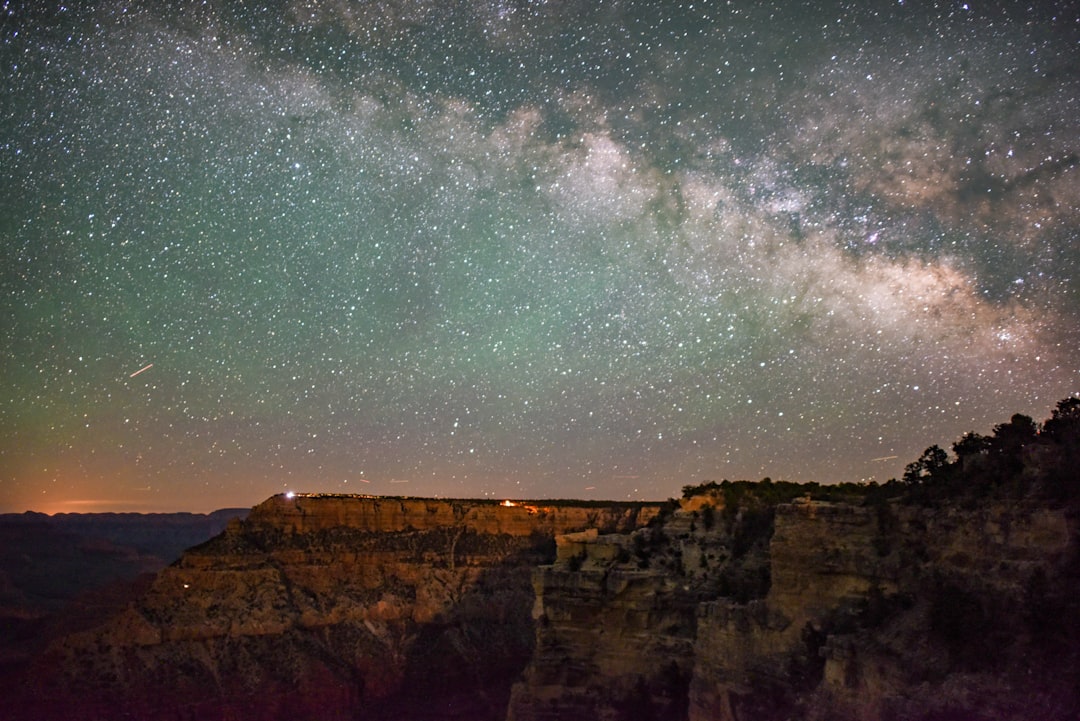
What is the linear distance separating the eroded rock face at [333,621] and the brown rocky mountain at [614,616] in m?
0.15

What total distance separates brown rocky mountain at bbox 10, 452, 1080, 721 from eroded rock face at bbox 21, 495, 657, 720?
152 mm

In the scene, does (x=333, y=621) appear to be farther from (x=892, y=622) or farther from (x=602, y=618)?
(x=892, y=622)

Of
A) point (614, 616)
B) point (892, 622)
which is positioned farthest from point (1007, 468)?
point (614, 616)

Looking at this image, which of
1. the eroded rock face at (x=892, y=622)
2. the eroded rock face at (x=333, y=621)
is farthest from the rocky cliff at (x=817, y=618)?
the eroded rock face at (x=333, y=621)

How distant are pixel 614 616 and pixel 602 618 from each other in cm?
49

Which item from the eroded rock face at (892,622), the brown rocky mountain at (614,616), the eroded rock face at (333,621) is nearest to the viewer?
the eroded rock face at (892,622)

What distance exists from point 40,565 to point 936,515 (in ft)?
497

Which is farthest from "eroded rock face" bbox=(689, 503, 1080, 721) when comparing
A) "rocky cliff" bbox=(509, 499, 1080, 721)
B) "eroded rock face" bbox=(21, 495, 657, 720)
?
"eroded rock face" bbox=(21, 495, 657, 720)

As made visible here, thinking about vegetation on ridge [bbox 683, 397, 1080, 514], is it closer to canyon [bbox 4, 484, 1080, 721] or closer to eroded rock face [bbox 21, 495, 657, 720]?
canyon [bbox 4, 484, 1080, 721]

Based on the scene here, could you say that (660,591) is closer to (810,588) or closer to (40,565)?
(810,588)

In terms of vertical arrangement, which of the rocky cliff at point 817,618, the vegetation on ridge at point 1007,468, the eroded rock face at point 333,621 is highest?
the vegetation on ridge at point 1007,468

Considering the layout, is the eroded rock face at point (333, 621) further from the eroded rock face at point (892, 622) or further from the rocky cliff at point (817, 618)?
the eroded rock face at point (892, 622)

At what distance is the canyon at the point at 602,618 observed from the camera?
1553 centimetres

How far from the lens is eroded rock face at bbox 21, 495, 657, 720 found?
52.5 m
